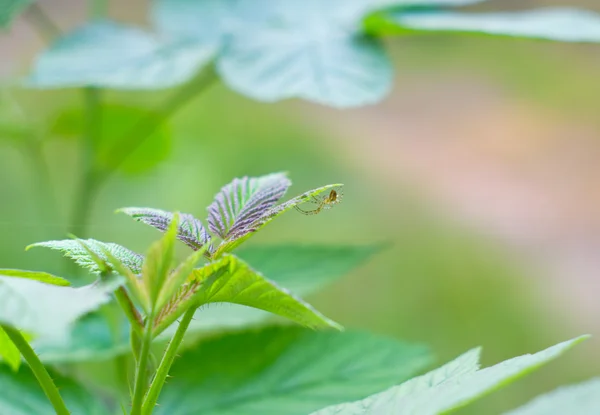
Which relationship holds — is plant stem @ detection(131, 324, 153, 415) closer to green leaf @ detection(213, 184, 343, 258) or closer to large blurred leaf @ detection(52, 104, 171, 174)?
green leaf @ detection(213, 184, 343, 258)

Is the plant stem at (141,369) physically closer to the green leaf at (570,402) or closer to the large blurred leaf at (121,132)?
the green leaf at (570,402)

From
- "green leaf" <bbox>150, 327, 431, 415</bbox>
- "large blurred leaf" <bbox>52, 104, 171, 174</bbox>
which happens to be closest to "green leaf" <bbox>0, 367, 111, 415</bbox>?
"green leaf" <bbox>150, 327, 431, 415</bbox>

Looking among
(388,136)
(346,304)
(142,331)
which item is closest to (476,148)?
(388,136)

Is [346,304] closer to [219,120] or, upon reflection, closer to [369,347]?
[219,120]

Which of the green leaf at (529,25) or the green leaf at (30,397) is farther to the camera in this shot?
the green leaf at (529,25)

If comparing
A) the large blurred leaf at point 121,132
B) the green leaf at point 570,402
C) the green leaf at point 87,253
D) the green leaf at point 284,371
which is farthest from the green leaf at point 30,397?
the large blurred leaf at point 121,132
